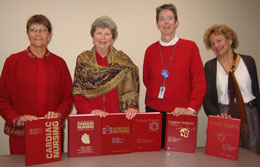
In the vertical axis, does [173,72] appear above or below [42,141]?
above

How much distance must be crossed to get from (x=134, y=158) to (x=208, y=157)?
551 mm

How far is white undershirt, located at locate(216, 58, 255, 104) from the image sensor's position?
214 cm

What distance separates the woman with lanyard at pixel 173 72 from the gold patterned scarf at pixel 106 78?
0.28 meters

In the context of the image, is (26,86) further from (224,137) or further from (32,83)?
(224,137)

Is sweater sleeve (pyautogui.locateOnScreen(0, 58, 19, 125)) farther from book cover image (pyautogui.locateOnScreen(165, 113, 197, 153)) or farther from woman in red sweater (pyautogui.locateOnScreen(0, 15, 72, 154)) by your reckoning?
book cover image (pyautogui.locateOnScreen(165, 113, 197, 153))

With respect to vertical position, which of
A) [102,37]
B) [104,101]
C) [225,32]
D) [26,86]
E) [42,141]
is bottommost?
[42,141]

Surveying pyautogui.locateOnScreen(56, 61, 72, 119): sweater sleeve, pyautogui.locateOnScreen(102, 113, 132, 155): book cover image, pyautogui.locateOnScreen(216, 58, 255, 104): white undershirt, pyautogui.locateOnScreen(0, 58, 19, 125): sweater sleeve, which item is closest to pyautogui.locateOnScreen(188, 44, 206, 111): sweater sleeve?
pyautogui.locateOnScreen(216, 58, 255, 104): white undershirt

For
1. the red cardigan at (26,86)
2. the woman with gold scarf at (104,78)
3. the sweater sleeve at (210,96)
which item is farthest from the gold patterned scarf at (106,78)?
the sweater sleeve at (210,96)

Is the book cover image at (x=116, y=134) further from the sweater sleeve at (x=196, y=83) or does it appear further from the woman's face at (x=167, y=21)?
the woman's face at (x=167, y=21)

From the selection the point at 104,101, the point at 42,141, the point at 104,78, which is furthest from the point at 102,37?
the point at 42,141

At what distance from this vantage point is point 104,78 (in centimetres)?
177

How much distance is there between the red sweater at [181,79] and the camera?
1875 millimetres

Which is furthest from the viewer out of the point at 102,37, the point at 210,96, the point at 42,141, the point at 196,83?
the point at 210,96

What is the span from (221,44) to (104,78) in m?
1.35
